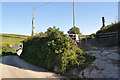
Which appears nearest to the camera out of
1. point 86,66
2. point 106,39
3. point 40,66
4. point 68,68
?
point 86,66

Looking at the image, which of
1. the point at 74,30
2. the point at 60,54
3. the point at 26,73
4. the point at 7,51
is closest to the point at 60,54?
the point at 60,54

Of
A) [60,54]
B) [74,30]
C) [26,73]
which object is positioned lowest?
[26,73]

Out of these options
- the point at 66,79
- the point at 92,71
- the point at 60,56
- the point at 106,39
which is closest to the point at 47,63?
the point at 60,56

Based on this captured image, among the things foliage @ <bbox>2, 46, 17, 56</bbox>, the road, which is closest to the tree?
foliage @ <bbox>2, 46, 17, 56</bbox>

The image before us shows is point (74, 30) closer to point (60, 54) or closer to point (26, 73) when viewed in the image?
point (60, 54)

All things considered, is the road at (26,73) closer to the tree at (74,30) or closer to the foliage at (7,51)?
the tree at (74,30)

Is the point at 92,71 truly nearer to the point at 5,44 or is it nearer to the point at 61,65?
the point at 61,65

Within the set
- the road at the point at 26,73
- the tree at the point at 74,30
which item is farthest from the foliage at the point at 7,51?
the road at the point at 26,73

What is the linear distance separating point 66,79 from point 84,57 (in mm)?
2614

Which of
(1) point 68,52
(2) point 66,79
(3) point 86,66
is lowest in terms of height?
(2) point 66,79

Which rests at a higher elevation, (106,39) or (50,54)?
(106,39)

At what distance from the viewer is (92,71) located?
970 cm

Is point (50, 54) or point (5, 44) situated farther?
point (5, 44)

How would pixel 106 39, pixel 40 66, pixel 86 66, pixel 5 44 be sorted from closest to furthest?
pixel 86 66 → pixel 40 66 → pixel 106 39 → pixel 5 44
